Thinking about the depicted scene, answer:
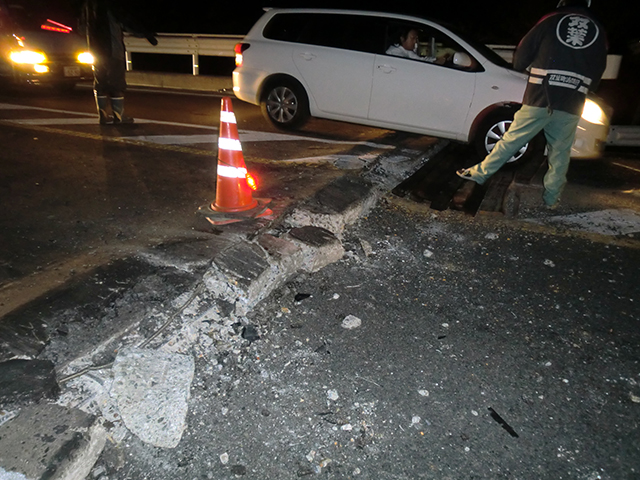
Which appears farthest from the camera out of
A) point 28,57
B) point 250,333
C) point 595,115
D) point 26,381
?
point 28,57

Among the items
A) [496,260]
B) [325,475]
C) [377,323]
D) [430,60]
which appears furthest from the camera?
[430,60]

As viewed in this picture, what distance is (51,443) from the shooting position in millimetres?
1681

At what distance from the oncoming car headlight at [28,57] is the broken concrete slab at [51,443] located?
8.99 meters

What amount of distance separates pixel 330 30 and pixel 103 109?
11.0ft

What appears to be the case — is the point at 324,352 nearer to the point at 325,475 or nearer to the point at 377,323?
the point at 377,323

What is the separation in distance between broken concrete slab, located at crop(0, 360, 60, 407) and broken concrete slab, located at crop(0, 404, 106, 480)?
0.06 meters

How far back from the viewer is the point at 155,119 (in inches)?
281

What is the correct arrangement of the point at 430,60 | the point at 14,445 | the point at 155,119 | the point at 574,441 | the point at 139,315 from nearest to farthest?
the point at 14,445
the point at 574,441
the point at 139,315
the point at 430,60
the point at 155,119

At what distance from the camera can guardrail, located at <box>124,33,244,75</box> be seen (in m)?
11.6

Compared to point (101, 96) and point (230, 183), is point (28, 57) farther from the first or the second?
point (230, 183)

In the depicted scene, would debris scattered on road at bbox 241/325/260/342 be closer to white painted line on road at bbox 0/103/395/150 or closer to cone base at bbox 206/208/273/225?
cone base at bbox 206/208/273/225

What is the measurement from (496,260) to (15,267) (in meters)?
3.20

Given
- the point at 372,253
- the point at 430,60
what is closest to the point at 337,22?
the point at 430,60

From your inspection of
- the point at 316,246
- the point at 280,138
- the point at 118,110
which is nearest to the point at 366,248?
the point at 316,246
